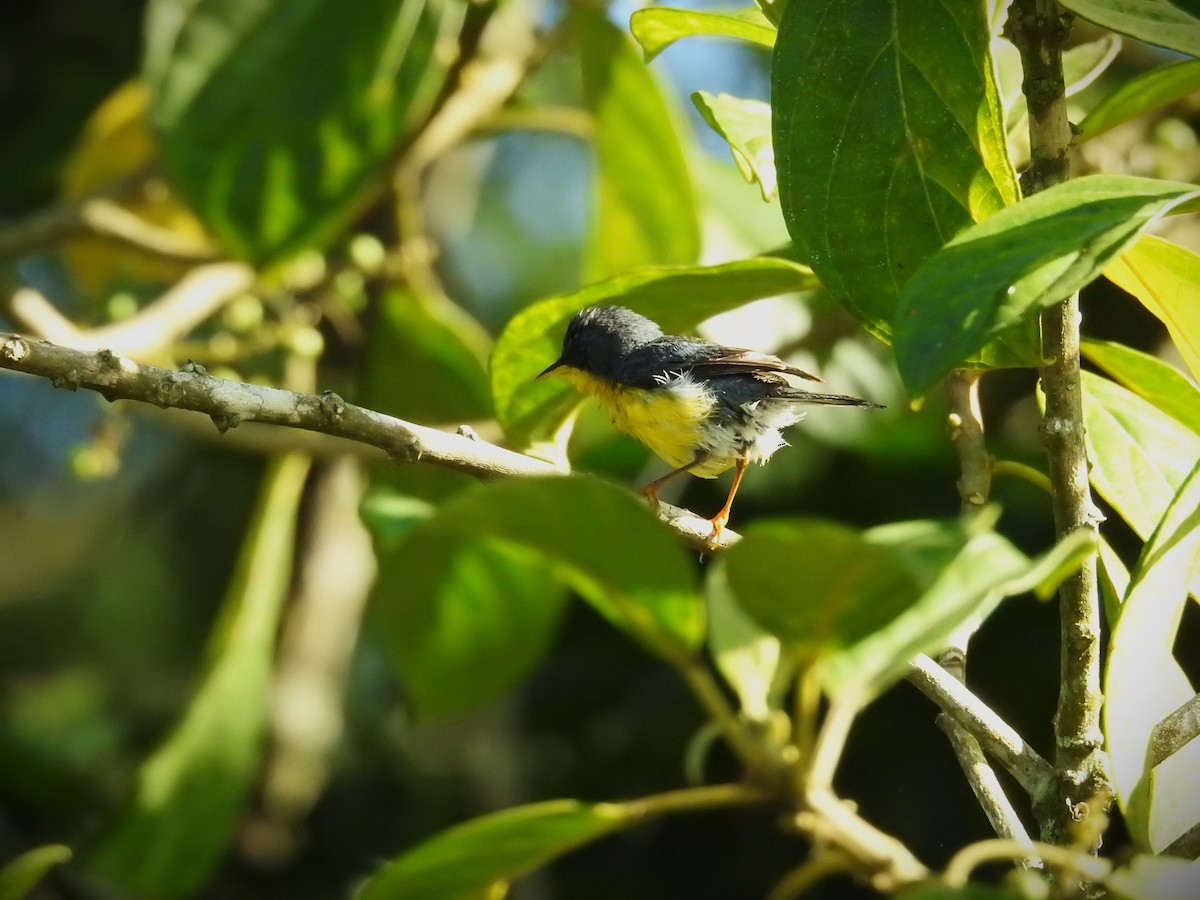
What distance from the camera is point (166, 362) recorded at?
3.58 metres

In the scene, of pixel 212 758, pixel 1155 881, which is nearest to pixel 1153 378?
pixel 1155 881

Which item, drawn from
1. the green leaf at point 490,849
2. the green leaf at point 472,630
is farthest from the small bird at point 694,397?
the green leaf at point 490,849

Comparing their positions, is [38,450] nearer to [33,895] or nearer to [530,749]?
[33,895]

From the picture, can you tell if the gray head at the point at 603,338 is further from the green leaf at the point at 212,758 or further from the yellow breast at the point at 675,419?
the green leaf at the point at 212,758

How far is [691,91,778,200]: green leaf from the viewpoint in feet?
6.30

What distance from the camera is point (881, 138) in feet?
5.47

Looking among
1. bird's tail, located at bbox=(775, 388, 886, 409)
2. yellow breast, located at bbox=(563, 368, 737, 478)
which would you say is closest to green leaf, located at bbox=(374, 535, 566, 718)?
yellow breast, located at bbox=(563, 368, 737, 478)

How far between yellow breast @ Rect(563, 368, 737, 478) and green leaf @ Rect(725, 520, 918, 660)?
1935 mm

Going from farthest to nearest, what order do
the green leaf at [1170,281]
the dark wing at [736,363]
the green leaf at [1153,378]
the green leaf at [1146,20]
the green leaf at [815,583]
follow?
the dark wing at [736,363]
the green leaf at [1153,378]
the green leaf at [1170,281]
the green leaf at [1146,20]
the green leaf at [815,583]

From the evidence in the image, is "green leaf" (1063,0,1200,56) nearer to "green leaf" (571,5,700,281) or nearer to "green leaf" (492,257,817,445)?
"green leaf" (492,257,817,445)

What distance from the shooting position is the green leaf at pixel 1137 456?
6.11ft

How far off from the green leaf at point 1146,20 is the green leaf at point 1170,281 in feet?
0.95

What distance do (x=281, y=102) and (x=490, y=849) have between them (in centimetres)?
274

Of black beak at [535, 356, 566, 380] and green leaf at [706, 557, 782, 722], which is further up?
black beak at [535, 356, 566, 380]
